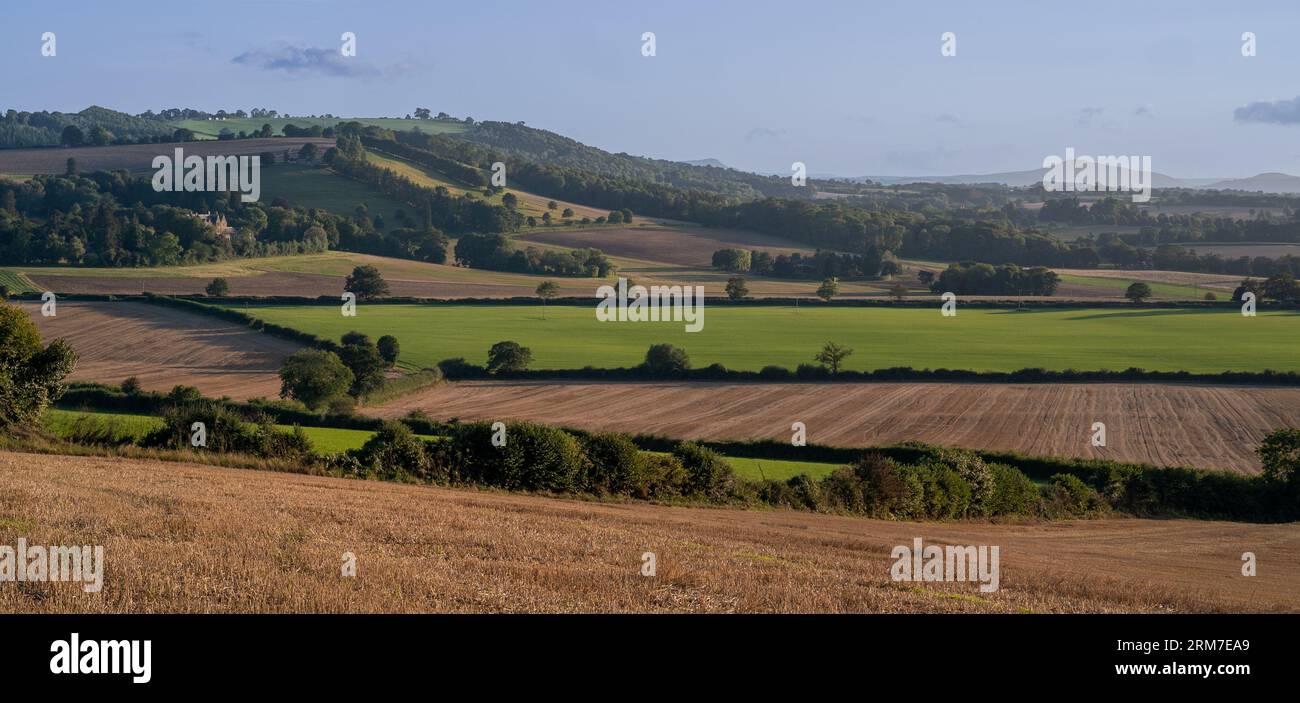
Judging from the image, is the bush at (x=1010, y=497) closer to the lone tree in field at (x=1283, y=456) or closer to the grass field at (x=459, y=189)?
the lone tree in field at (x=1283, y=456)

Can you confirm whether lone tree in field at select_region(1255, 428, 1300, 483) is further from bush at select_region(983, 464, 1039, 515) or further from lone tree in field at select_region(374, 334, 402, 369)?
lone tree in field at select_region(374, 334, 402, 369)

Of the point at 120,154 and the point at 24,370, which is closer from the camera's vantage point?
the point at 24,370

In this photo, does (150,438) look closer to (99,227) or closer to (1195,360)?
(1195,360)

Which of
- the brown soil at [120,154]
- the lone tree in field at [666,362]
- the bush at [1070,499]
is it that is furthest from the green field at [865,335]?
the brown soil at [120,154]

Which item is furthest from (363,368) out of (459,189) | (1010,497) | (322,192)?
(459,189)

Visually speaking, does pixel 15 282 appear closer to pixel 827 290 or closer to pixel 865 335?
pixel 865 335

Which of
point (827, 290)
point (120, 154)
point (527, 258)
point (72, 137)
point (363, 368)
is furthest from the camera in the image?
point (72, 137)

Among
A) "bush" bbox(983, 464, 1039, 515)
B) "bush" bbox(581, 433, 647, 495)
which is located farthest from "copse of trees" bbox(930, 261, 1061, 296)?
"bush" bbox(581, 433, 647, 495)
